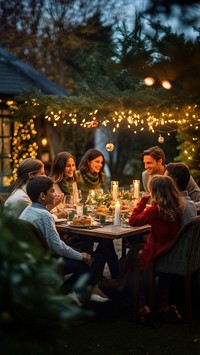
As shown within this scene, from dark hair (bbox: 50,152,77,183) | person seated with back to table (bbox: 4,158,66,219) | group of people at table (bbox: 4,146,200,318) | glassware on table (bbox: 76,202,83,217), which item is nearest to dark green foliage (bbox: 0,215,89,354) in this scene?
group of people at table (bbox: 4,146,200,318)

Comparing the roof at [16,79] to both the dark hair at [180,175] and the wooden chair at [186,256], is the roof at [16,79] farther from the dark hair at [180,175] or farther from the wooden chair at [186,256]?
the wooden chair at [186,256]

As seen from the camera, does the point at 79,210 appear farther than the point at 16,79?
No

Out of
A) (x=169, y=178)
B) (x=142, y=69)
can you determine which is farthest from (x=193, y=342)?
(x=142, y=69)

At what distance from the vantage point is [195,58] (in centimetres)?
299

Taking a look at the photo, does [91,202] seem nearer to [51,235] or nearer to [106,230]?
[106,230]

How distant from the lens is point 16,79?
42.5 feet

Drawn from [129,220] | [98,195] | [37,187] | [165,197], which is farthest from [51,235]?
Answer: [98,195]


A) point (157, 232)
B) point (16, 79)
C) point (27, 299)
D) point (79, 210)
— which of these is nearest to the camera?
point (27, 299)

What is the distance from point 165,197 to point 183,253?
0.56 m

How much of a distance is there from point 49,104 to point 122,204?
11.1ft

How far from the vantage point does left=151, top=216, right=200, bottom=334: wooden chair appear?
16.2 ft

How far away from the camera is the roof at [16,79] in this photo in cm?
1219

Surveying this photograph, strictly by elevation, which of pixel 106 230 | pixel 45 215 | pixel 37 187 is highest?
pixel 37 187

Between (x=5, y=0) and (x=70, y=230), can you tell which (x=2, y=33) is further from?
(x=70, y=230)
